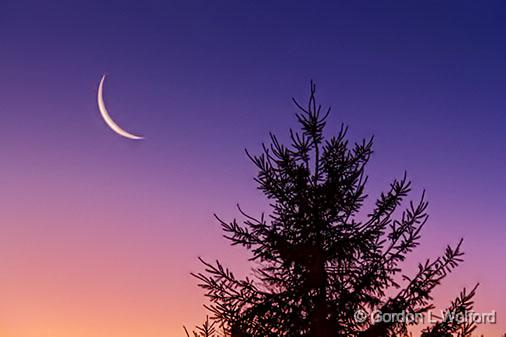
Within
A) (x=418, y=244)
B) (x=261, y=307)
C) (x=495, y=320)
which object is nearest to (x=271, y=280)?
(x=261, y=307)

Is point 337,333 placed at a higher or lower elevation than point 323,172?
lower

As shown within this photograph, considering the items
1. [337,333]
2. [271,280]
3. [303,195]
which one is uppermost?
[303,195]

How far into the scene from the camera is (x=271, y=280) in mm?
11992

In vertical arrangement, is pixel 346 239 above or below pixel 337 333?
above

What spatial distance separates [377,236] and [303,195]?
6.04 ft

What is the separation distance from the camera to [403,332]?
36.5 feet

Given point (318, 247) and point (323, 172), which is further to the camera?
point (323, 172)

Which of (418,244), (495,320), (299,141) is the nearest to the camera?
(495,320)

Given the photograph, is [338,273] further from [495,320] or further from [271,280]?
[495,320]

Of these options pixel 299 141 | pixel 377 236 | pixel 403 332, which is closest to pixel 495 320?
pixel 403 332

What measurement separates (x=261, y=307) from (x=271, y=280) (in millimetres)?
721

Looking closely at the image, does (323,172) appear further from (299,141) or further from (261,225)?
(261,225)

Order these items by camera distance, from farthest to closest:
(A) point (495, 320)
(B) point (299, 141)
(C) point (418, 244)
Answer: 1. (B) point (299, 141)
2. (C) point (418, 244)
3. (A) point (495, 320)

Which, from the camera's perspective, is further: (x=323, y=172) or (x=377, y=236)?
(x=323, y=172)
